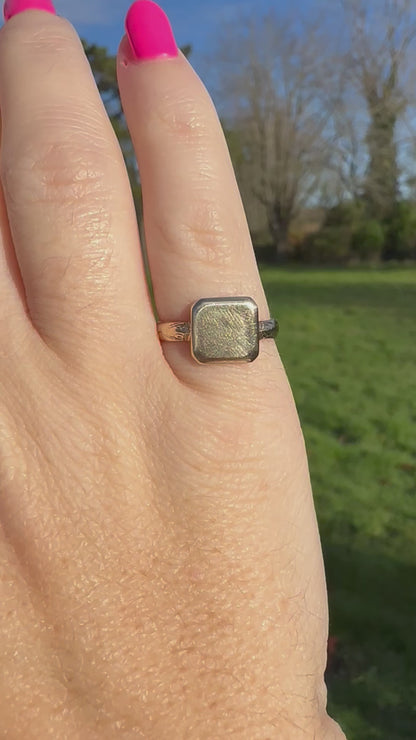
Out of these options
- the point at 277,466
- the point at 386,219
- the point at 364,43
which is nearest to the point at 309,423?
the point at 277,466

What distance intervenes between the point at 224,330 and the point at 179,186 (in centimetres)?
26

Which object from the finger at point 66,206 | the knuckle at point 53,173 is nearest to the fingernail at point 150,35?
the finger at point 66,206

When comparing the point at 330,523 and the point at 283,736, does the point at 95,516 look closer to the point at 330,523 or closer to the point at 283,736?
the point at 283,736

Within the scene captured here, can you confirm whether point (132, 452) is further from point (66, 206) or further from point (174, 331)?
point (66, 206)

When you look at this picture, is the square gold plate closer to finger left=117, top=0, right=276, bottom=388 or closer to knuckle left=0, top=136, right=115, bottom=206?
finger left=117, top=0, right=276, bottom=388

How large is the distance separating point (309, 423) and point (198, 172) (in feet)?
15.5

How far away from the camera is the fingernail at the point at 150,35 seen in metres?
1.20

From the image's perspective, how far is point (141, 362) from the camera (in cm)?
114

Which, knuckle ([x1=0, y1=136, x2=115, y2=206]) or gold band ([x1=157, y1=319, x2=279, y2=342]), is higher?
knuckle ([x1=0, y1=136, x2=115, y2=206])

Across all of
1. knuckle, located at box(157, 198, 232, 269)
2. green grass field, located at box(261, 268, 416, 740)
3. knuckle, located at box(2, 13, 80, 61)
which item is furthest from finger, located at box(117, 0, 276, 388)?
green grass field, located at box(261, 268, 416, 740)

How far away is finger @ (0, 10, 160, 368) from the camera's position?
111cm

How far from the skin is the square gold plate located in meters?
0.03

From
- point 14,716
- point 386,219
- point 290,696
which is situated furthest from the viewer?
point 386,219

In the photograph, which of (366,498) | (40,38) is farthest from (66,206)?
(366,498)
